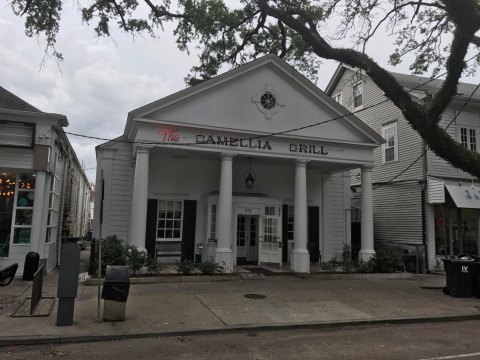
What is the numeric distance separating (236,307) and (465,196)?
12.5 meters

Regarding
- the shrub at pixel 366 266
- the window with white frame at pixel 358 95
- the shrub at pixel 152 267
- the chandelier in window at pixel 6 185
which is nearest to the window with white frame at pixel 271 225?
the shrub at pixel 366 266

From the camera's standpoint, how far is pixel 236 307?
365 inches

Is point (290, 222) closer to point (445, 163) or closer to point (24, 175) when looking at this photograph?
point (445, 163)

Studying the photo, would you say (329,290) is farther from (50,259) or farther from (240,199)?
(50,259)

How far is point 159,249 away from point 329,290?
663 cm

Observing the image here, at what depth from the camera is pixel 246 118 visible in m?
14.7

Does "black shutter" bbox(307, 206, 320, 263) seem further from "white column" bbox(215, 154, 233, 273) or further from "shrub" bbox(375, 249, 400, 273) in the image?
"white column" bbox(215, 154, 233, 273)

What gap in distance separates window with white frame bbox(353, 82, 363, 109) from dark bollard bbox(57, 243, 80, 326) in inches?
713

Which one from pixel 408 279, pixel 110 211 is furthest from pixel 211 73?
pixel 408 279

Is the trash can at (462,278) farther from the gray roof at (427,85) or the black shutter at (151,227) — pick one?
the black shutter at (151,227)

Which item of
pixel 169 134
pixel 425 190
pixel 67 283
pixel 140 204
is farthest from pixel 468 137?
pixel 67 283

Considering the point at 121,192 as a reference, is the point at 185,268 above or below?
below

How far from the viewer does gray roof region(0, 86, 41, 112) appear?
1282 centimetres

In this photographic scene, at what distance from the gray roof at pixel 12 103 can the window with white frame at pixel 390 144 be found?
14955 millimetres
